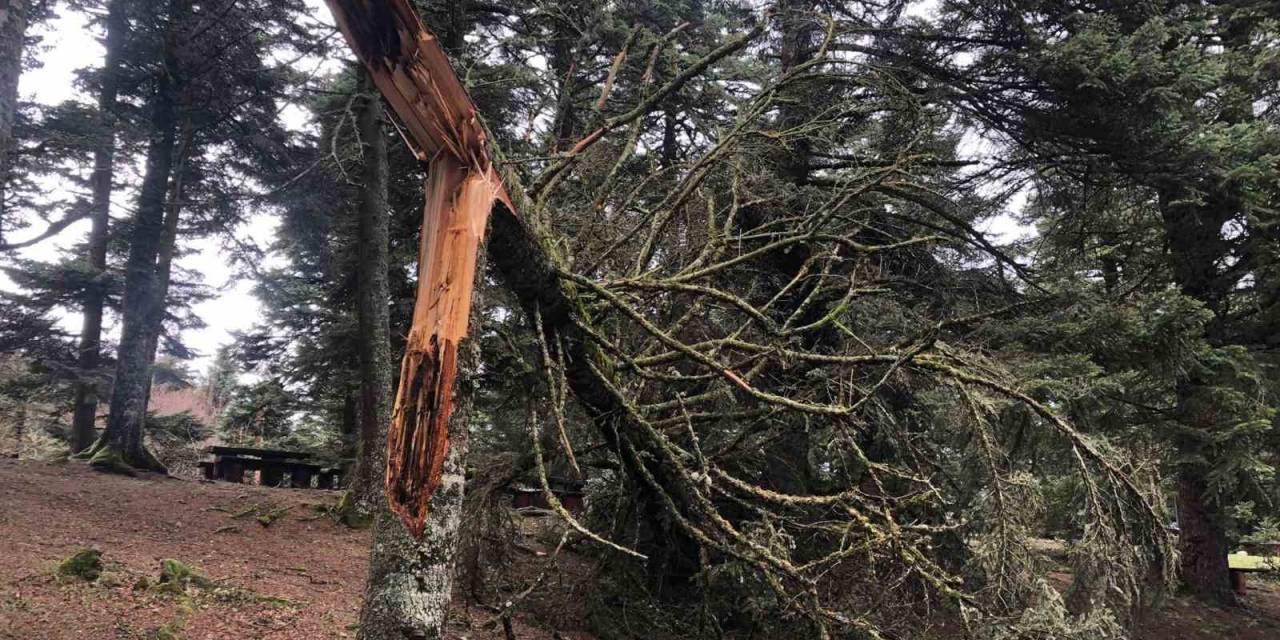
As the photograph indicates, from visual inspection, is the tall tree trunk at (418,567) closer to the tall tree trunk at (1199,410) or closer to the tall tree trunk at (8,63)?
the tall tree trunk at (8,63)

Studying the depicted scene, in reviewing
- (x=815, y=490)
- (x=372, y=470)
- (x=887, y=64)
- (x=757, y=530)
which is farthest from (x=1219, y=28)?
(x=372, y=470)

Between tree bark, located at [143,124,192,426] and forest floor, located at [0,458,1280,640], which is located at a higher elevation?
tree bark, located at [143,124,192,426]

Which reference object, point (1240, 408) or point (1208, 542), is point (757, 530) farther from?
point (1208, 542)

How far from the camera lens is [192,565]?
641 cm

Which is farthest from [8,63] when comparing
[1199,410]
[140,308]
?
[1199,410]

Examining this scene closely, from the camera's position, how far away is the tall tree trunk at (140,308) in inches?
450

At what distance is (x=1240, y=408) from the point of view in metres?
7.75

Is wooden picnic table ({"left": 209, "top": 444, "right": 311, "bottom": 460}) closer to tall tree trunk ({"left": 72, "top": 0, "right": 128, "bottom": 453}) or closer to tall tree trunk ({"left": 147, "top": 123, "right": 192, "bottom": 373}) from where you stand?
tall tree trunk ({"left": 147, "top": 123, "right": 192, "bottom": 373})

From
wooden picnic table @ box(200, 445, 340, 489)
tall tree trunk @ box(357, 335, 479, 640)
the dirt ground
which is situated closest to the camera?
tall tree trunk @ box(357, 335, 479, 640)

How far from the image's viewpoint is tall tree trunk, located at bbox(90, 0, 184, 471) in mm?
11438

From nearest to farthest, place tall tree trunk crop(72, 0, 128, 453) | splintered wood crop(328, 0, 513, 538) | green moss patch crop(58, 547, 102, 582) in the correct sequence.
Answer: splintered wood crop(328, 0, 513, 538)
green moss patch crop(58, 547, 102, 582)
tall tree trunk crop(72, 0, 128, 453)

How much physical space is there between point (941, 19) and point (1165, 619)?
8.91 meters

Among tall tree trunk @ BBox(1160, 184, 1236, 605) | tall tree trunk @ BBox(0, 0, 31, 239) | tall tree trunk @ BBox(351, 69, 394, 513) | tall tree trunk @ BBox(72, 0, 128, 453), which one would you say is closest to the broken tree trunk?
tall tree trunk @ BBox(0, 0, 31, 239)

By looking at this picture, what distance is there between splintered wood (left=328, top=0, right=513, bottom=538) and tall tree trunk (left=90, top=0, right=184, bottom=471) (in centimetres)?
1098
